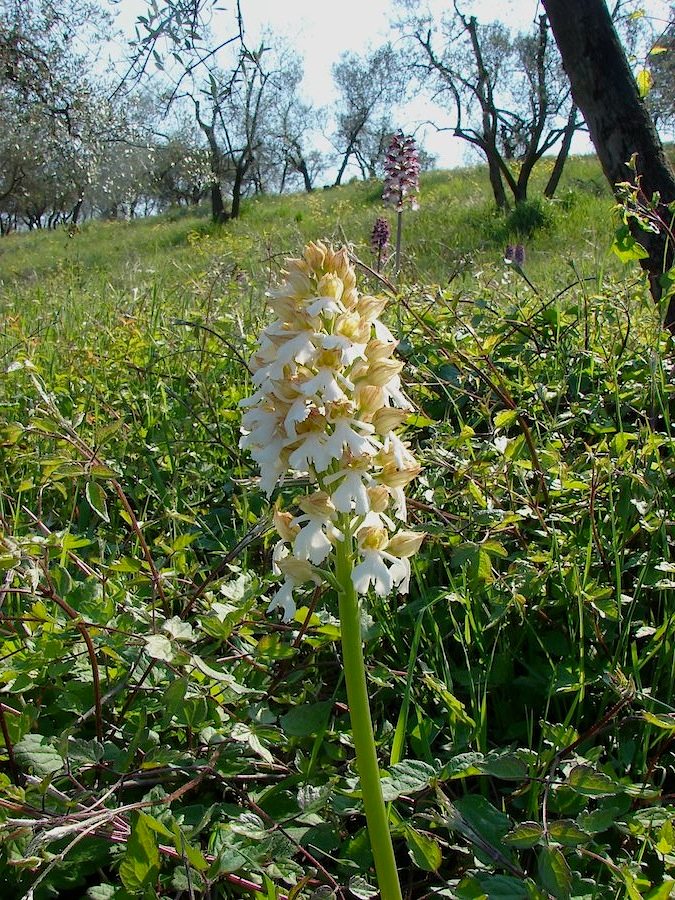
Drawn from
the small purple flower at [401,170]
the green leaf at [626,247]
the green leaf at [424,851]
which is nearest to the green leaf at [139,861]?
the green leaf at [424,851]

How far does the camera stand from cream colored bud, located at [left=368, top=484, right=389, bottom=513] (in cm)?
94

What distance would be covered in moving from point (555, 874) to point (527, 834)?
0.06m

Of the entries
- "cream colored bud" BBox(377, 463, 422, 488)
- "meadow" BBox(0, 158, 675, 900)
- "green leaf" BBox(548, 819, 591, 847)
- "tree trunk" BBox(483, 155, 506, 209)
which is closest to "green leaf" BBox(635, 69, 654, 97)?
"meadow" BBox(0, 158, 675, 900)

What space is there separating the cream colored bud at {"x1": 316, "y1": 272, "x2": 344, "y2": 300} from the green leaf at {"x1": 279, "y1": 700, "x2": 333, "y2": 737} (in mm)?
715

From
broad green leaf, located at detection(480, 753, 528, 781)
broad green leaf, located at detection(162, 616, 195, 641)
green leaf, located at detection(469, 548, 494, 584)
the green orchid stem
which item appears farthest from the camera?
green leaf, located at detection(469, 548, 494, 584)

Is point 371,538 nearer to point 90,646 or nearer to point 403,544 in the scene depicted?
point 403,544

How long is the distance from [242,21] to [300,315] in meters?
3.57

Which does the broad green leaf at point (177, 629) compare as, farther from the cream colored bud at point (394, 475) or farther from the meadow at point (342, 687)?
the cream colored bud at point (394, 475)

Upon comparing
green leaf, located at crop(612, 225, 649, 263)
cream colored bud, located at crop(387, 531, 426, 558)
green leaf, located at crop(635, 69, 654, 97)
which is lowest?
cream colored bud, located at crop(387, 531, 426, 558)

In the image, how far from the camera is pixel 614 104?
2855 millimetres

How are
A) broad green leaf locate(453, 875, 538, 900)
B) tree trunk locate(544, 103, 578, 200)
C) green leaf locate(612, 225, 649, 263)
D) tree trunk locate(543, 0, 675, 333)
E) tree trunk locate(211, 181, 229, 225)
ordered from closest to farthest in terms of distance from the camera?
broad green leaf locate(453, 875, 538, 900), green leaf locate(612, 225, 649, 263), tree trunk locate(543, 0, 675, 333), tree trunk locate(544, 103, 578, 200), tree trunk locate(211, 181, 229, 225)

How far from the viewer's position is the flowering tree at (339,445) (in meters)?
0.88

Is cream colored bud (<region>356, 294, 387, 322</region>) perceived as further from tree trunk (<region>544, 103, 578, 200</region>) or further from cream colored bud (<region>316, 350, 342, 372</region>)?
tree trunk (<region>544, 103, 578, 200</region>)

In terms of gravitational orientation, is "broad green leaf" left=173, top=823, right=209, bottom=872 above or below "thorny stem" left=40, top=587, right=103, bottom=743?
below
